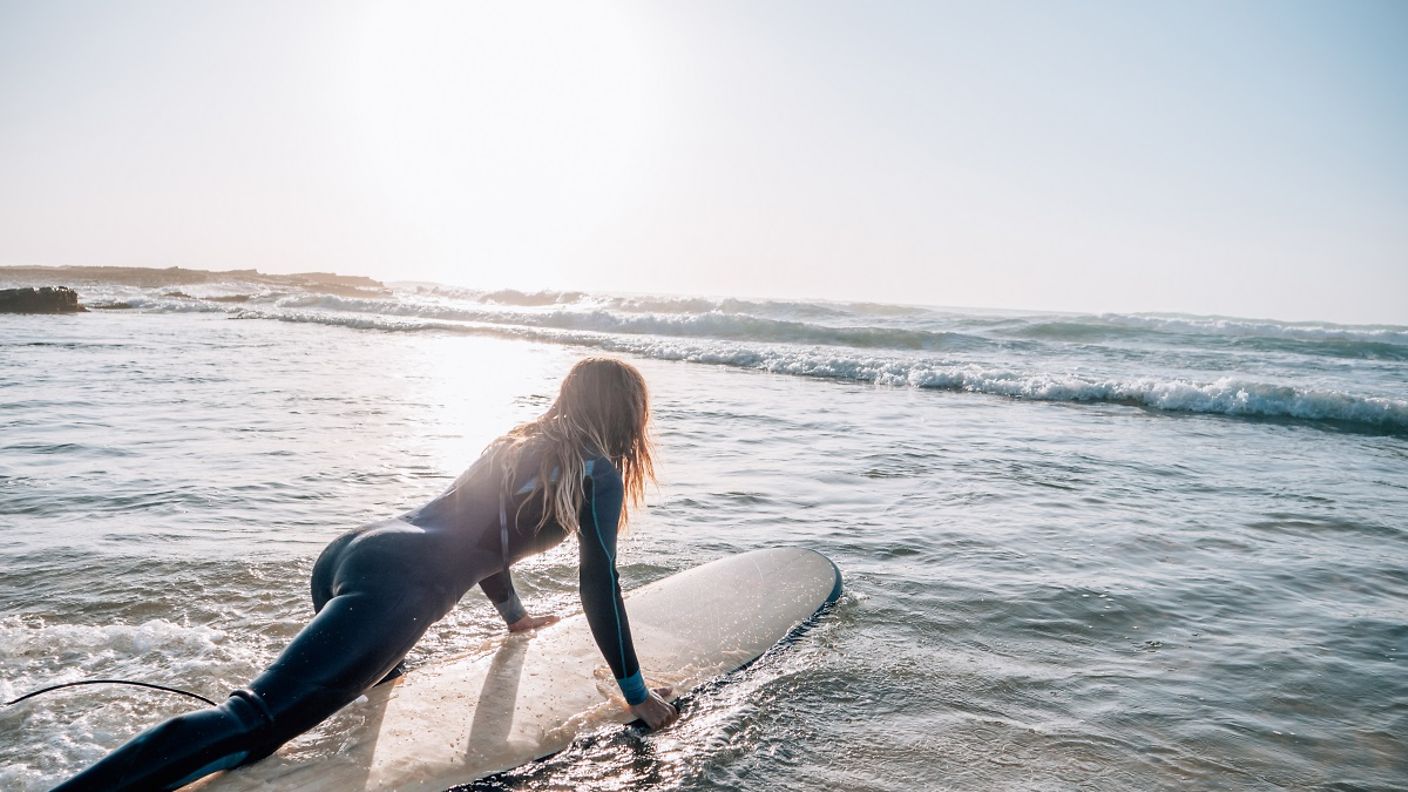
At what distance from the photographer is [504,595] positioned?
349 centimetres

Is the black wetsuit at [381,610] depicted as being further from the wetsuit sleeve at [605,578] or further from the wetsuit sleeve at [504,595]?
the wetsuit sleeve at [504,595]

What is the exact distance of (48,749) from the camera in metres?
2.68

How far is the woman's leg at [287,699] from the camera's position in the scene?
2105mm

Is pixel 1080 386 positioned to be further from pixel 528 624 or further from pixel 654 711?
pixel 654 711

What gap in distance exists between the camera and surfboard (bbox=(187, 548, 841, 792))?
248cm

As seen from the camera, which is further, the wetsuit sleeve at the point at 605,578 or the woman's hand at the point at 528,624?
the woman's hand at the point at 528,624

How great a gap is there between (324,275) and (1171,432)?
7845 centimetres

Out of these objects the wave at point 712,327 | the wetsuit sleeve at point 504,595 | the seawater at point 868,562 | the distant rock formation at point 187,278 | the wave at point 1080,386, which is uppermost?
the distant rock formation at point 187,278

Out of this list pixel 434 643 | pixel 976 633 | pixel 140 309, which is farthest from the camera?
pixel 140 309

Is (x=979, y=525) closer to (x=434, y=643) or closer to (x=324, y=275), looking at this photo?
(x=434, y=643)

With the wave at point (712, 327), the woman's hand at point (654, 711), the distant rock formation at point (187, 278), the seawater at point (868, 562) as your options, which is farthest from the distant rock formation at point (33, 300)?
the woman's hand at point (654, 711)

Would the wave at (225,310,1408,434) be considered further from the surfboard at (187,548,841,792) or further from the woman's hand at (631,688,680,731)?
the woman's hand at (631,688,680,731)

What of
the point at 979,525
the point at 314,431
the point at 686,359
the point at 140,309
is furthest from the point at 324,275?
the point at 979,525

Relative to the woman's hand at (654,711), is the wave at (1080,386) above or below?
above
